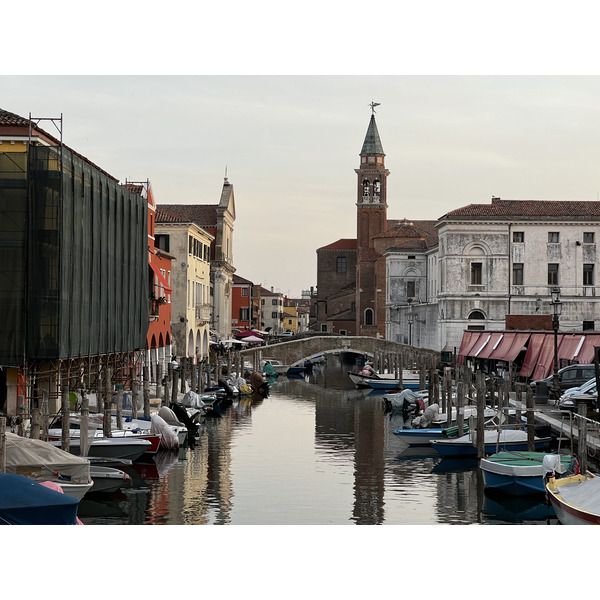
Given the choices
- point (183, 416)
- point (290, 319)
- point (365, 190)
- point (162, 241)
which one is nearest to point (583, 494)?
point (183, 416)

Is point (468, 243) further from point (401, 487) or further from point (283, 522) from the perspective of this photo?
point (283, 522)

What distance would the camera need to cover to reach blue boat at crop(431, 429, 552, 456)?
71.5ft

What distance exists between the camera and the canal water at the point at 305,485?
16719mm

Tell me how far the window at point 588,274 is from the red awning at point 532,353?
16.0 meters

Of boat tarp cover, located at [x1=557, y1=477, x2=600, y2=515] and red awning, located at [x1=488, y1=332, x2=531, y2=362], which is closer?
boat tarp cover, located at [x1=557, y1=477, x2=600, y2=515]

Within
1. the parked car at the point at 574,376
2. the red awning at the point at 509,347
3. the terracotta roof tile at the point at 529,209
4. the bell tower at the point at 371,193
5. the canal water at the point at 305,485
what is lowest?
the canal water at the point at 305,485

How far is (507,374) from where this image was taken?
36.9m

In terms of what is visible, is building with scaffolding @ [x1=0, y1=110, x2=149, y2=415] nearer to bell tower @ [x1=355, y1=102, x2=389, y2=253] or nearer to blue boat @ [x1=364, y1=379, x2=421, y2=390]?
blue boat @ [x1=364, y1=379, x2=421, y2=390]

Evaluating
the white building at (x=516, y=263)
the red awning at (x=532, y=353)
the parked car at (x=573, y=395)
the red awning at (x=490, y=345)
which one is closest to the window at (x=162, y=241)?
Answer: the white building at (x=516, y=263)

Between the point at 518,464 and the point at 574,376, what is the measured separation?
12521mm

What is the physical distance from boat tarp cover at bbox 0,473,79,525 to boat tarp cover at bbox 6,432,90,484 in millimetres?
2562

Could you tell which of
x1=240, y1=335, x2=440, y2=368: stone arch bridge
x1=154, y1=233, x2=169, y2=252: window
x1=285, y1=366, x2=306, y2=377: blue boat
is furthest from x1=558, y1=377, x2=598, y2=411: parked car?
x1=285, y1=366, x2=306, y2=377: blue boat

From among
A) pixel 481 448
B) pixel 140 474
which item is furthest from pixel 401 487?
pixel 140 474

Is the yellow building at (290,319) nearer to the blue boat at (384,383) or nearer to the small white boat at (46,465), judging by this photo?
the blue boat at (384,383)
